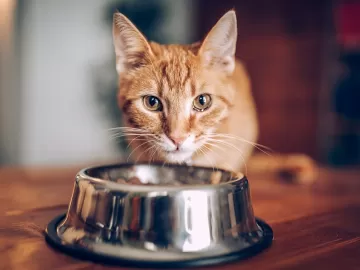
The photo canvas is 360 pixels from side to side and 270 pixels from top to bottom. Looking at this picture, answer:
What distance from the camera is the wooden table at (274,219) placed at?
2.12 feet

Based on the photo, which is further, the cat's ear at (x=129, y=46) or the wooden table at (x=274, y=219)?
the cat's ear at (x=129, y=46)

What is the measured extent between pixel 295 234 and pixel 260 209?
0.21 metres

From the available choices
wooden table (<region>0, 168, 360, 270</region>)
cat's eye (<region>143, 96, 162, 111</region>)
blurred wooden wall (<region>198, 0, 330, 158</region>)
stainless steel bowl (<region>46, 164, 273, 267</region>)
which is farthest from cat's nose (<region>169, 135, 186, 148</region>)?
blurred wooden wall (<region>198, 0, 330, 158</region>)

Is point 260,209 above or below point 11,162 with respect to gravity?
above

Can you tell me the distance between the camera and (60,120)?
348 cm

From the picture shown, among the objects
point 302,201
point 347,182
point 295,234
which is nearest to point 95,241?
point 295,234

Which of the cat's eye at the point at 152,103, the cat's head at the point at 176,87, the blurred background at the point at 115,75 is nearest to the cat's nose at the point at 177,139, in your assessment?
the cat's head at the point at 176,87

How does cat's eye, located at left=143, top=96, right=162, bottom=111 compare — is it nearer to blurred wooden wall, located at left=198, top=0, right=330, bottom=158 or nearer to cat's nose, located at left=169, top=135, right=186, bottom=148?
cat's nose, located at left=169, top=135, right=186, bottom=148

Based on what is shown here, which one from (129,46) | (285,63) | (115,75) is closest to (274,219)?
(129,46)

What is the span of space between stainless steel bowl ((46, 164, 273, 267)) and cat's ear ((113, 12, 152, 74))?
552mm

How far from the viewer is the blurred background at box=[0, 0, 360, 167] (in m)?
3.19

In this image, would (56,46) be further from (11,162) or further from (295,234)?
(295,234)

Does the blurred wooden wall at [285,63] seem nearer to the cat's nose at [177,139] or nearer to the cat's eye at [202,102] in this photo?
the cat's eye at [202,102]

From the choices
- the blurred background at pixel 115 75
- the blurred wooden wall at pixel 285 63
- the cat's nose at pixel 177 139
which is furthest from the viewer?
the blurred wooden wall at pixel 285 63
